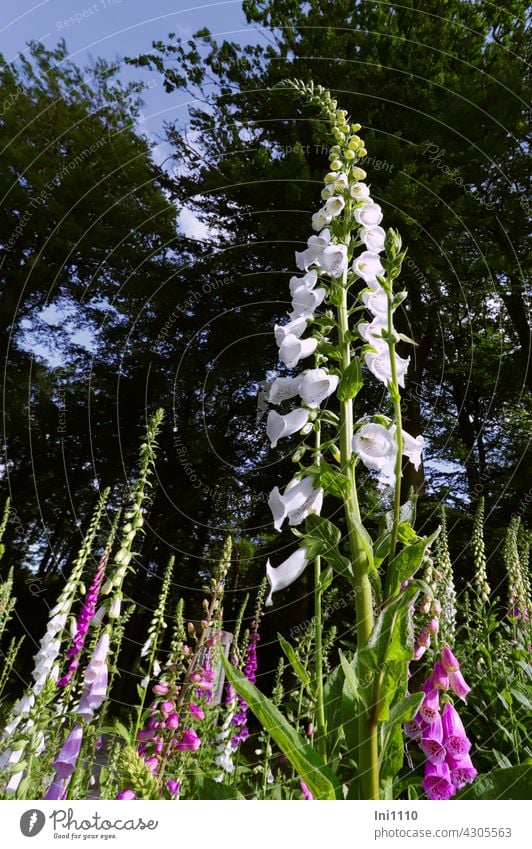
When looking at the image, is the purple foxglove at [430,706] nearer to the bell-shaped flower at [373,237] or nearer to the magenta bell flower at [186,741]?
the magenta bell flower at [186,741]

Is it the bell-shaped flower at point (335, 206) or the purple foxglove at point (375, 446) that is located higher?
the bell-shaped flower at point (335, 206)

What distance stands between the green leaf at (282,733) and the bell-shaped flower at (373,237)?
1.38 metres

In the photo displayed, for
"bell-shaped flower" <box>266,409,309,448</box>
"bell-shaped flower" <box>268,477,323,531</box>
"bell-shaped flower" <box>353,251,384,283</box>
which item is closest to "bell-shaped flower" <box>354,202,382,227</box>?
"bell-shaped flower" <box>353,251,384,283</box>

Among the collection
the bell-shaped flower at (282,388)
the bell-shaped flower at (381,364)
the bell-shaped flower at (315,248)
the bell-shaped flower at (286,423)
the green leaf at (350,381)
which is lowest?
the bell-shaped flower at (286,423)

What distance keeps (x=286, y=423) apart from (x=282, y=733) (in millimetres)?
775

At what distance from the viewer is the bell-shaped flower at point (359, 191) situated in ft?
5.64

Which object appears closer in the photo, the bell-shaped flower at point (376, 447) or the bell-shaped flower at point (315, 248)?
the bell-shaped flower at point (376, 447)

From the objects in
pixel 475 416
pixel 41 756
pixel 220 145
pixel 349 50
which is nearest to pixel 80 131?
pixel 220 145

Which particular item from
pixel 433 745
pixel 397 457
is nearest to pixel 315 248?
pixel 397 457

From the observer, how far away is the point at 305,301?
160 centimetres

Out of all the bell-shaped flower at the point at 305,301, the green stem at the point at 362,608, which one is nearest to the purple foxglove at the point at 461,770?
the green stem at the point at 362,608

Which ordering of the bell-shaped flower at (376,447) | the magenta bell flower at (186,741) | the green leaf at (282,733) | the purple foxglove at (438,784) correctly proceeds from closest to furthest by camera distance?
A: the green leaf at (282,733) → the bell-shaped flower at (376,447) → the purple foxglove at (438,784) → the magenta bell flower at (186,741)

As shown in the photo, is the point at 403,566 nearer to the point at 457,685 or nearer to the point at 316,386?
the point at 316,386

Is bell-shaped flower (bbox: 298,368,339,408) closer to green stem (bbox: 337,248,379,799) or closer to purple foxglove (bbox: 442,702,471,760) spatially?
green stem (bbox: 337,248,379,799)
